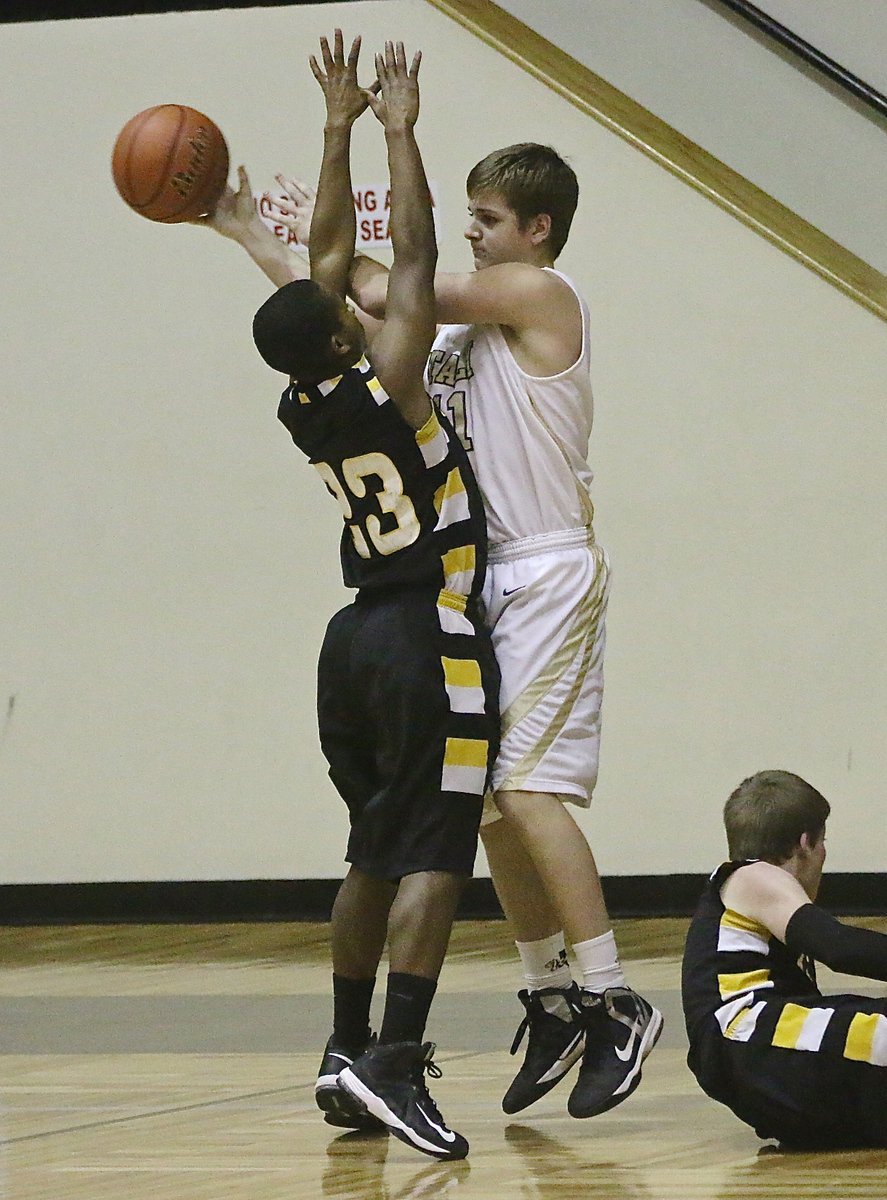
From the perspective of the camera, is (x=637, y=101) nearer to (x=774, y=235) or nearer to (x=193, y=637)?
(x=774, y=235)

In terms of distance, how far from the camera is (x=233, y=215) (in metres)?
3.10

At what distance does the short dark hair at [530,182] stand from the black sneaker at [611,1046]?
129cm

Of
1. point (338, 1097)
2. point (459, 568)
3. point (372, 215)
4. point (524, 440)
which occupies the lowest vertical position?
point (338, 1097)

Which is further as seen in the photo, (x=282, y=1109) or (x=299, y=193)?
(x=299, y=193)

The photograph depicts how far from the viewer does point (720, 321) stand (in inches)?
215

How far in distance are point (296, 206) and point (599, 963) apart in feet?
4.70

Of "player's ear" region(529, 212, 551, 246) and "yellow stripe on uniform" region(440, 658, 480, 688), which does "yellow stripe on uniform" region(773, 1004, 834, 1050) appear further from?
"player's ear" region(529, 212, 551, 246)

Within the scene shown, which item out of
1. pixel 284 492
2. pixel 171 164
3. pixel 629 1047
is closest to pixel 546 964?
pixel 629 1047

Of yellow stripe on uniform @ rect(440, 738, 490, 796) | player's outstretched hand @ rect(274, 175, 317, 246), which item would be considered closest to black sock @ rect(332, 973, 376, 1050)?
yellow stripe on uniform @ rect(440, 738, 490, 796)

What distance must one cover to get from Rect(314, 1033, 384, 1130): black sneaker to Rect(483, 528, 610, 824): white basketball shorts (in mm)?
457

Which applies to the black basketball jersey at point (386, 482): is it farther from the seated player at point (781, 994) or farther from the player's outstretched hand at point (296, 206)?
the seated player at point (781, 994)

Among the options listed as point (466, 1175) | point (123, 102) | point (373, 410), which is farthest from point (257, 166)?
point (466, 1175)

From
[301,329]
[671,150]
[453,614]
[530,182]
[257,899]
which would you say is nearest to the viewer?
[301,329]

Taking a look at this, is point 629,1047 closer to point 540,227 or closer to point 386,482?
point 386,482
